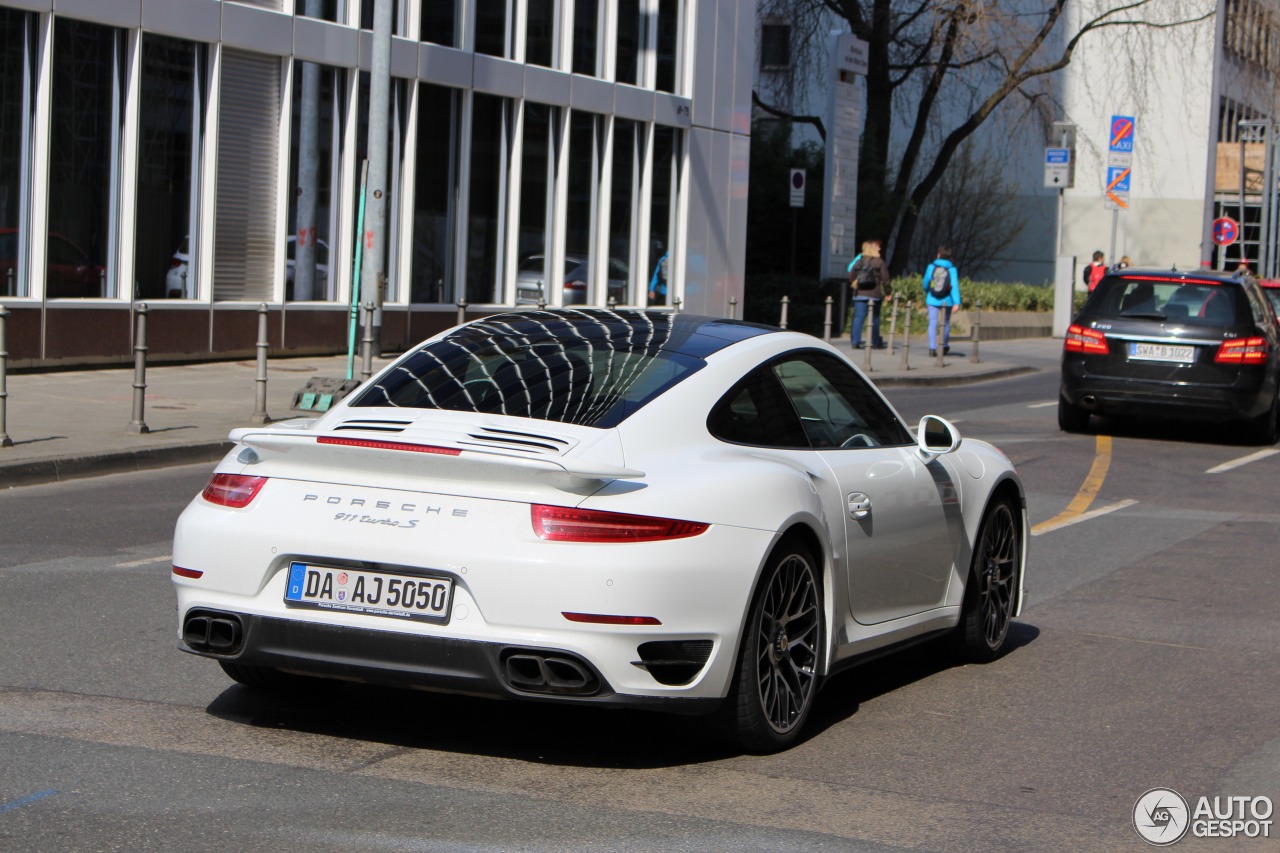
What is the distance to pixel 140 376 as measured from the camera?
46.2 feet

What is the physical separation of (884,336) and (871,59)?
897 cm

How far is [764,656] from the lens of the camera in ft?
17.8

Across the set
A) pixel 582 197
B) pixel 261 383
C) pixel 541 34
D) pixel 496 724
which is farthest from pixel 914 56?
pixel 496 724

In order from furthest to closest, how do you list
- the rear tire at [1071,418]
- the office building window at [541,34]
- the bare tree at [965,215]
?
the bare tree at [965,215]
the office building window at [541,34]
the rear tire at [1071,418]

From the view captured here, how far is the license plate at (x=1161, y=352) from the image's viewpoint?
17094 millimetres

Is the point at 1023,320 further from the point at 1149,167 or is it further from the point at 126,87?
the point at 126,87

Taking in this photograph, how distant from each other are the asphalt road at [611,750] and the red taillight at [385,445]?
96cm

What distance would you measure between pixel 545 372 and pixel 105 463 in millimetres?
7733

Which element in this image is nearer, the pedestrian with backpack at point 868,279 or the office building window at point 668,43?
the pedestrian with backpack at point 868,279

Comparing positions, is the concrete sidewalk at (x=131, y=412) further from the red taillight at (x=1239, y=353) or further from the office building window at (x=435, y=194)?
the red taillight at (x=1239, y=353)

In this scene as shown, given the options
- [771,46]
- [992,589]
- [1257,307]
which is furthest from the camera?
[771,46]

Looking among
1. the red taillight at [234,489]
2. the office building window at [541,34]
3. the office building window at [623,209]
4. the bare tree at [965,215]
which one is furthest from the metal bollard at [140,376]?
the bare tree at [965,215]

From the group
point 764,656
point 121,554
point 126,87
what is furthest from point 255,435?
point 126,87

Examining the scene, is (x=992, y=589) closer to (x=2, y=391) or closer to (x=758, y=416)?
(x=758, y=416)
